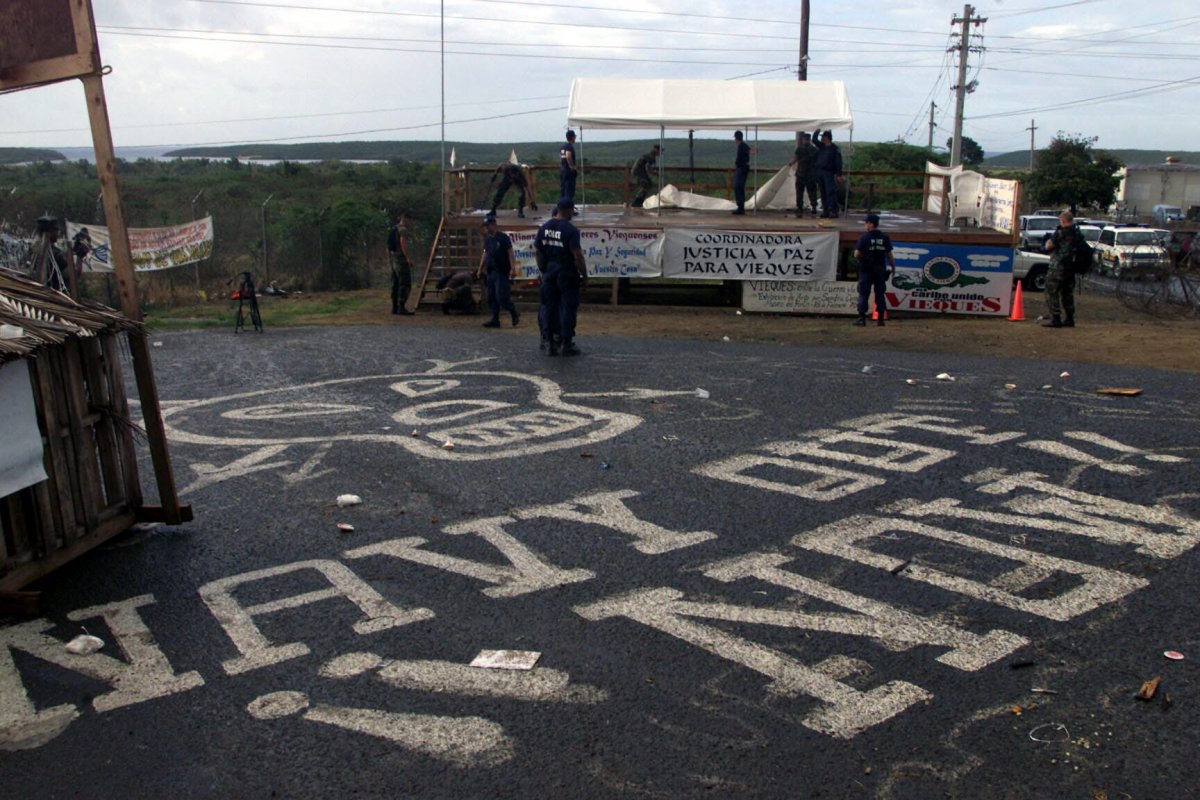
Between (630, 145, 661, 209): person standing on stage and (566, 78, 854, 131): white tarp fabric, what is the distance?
1309 millimetres

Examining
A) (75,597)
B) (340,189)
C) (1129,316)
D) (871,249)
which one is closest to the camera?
(75,597)

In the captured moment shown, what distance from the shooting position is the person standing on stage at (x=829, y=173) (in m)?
21.7

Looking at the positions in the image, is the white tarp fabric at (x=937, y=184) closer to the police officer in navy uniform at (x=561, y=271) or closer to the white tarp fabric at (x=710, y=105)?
the white tarp fabric at (x=710, y=105)

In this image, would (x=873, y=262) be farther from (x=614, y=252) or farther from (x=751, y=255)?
(x=614, y=252)

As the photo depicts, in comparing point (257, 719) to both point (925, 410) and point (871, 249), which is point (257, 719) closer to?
point (925, 410)

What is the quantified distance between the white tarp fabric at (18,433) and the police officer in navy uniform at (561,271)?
25.1ft

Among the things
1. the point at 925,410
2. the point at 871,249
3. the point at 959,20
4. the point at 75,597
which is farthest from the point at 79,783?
the point at 959,20

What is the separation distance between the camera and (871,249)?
16156 mm

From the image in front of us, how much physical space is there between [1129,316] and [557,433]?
15.7m

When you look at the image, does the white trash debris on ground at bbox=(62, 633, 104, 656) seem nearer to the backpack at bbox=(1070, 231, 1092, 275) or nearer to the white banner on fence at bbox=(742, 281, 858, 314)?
the backpack at bbox=(1070, 231, 1092, 275)

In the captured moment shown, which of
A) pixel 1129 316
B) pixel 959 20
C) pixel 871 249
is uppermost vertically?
pixel 959 20

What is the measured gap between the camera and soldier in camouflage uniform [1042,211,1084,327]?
14984 mm

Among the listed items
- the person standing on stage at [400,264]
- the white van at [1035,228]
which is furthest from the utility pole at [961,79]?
the person standing on stage at [400,264]

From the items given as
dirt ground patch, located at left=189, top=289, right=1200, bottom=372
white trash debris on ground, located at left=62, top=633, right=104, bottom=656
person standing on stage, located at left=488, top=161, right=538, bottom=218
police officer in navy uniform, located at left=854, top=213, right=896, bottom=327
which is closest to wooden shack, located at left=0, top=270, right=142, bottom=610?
white trash debris on ground, located at left=62, top=633, right=104, bottom=656
